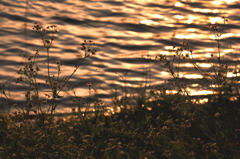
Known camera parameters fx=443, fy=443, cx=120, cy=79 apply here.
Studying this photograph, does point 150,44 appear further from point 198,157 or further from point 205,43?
point 198,157

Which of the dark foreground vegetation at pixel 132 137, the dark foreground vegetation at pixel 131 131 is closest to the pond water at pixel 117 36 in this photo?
the dark foreground vegetation at pixel 131 131

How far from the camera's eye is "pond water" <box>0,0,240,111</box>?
6.46m

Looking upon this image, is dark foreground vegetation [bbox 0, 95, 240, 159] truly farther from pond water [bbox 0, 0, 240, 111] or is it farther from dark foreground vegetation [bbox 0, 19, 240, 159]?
pond water [bbox 0, 0, 240, 111]

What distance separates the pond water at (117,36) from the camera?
21.2 ft

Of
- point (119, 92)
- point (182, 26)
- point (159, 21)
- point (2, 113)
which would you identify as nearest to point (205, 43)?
point (182, 26)

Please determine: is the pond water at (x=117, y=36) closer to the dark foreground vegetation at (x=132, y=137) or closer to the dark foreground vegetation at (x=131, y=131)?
A: the dark foreground vegetation at (x=131, y=131)

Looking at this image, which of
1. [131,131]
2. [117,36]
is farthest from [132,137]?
[117,36]

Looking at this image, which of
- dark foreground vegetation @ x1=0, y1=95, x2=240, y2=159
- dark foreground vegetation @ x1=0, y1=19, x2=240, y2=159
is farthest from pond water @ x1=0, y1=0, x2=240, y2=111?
dark foreground vegetation @ x1=0, y1=95, x2=240, y2=159

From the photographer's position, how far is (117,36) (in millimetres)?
8453

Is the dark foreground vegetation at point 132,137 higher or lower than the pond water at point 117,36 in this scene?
lower

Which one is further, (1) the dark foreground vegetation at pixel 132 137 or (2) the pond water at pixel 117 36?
(2) the pond water at pixel 117 36

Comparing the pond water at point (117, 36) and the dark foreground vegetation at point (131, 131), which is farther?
the pond water at point (117, 36)

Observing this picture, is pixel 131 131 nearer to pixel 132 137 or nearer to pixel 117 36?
pixel 132 137

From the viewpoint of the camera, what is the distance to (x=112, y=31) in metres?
8.73
